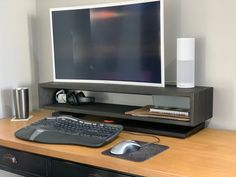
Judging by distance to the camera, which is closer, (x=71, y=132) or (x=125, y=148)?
(x=125, y=148)

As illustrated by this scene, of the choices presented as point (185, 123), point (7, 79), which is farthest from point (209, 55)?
point (7, 79)

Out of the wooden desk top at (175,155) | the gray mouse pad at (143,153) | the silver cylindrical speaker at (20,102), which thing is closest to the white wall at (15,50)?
the silver cylindrical speaker at (20,102)

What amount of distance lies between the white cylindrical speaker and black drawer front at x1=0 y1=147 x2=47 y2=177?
2.64 ft

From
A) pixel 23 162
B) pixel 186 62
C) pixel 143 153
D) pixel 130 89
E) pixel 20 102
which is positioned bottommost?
pixel 23 162

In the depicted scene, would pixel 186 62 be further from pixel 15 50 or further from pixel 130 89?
pixel 15 50

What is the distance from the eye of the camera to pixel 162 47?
5.82ft

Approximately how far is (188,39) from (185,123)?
0.44 meters

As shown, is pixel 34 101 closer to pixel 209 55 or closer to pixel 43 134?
pixel 43 134

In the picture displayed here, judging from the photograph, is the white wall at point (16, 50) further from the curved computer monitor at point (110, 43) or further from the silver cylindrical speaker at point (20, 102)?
the curved computer monitor at point (110, 43)

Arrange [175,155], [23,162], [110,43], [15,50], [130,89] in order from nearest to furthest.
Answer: [175,155]
[23,162]
[130,89]
[110,43]
[15,50]

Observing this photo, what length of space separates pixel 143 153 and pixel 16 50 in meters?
1.34

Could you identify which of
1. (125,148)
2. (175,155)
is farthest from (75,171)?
(175,155)

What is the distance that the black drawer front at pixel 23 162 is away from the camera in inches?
65.1

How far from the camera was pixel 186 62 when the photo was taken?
5.86 ft
